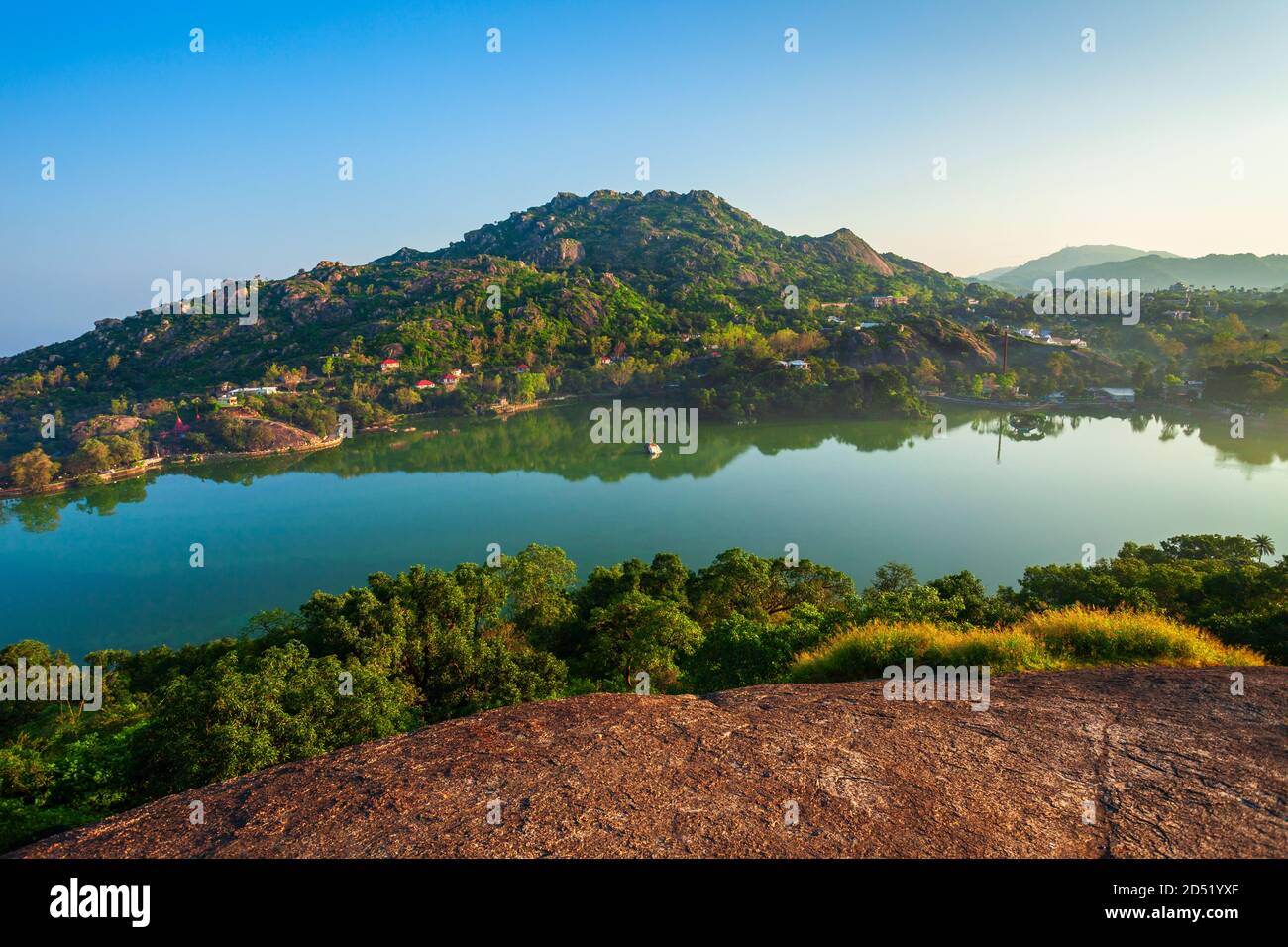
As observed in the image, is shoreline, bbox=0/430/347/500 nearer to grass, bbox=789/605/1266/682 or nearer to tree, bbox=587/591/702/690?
tree, bbox=587/591/702/690

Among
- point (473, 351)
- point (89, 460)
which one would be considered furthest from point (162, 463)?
point (473, 351)

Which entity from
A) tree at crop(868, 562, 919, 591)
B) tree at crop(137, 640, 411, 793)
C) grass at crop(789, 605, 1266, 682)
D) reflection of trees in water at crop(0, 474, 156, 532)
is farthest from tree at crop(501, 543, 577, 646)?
reflection of trees in water at crop(0, 474, 156, 532)

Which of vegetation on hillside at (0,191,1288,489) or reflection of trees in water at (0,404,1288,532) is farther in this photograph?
vegetation on hillside at (0,191,1288,489)

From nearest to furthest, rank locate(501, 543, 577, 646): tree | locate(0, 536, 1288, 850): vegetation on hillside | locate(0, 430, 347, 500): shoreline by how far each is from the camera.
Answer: locate(0, 536, 1288, 850): vegetation on hillside, locate(501, 543, 577, 646): tree, locate(0, 430, 347, 500): shoreline

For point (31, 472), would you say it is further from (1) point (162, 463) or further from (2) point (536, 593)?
(2) point (536, 593)

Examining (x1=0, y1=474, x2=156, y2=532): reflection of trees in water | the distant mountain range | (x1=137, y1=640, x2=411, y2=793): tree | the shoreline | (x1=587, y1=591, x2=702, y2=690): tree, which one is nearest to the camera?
(x1=137, y1=640, x2=411, y2=793): tree

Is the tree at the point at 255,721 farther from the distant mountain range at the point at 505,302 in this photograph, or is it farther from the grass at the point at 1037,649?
the distant mountain range at the point at 505,302
